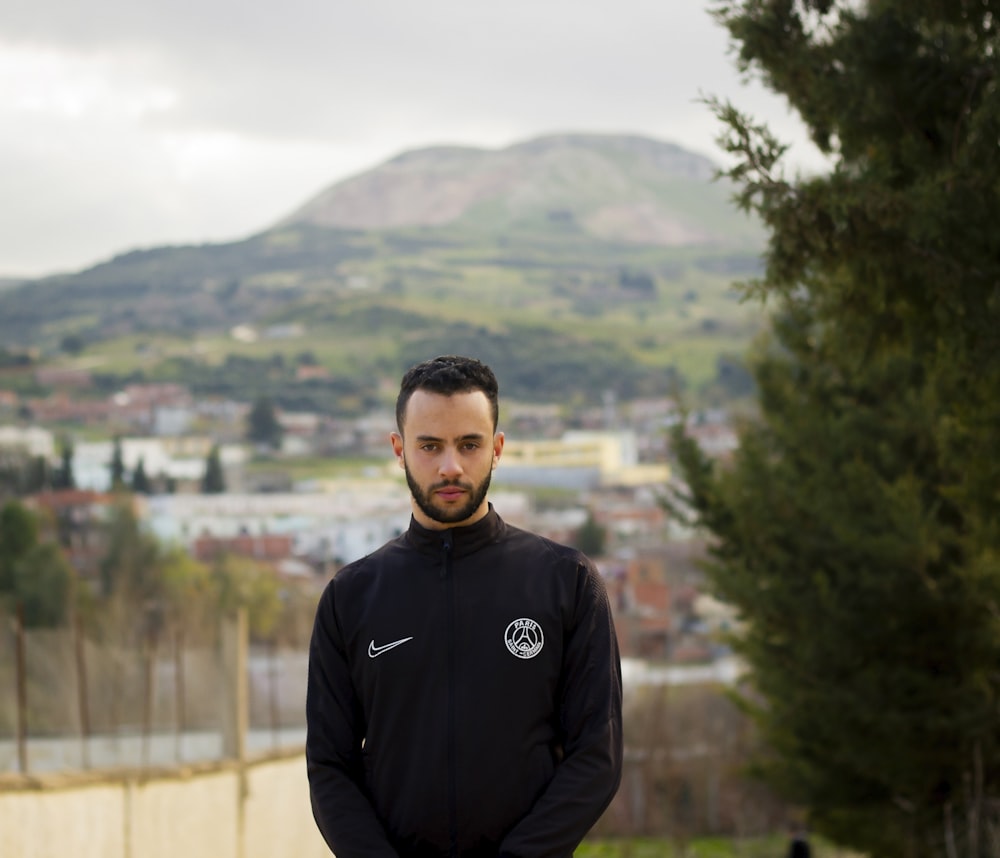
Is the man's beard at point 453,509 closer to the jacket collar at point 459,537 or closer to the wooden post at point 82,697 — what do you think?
the jacket collar at point 459,537

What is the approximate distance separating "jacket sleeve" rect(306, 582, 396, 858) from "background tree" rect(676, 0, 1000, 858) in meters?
2.51

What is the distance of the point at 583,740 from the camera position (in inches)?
93.7

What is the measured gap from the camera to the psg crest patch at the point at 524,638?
93.9 inches

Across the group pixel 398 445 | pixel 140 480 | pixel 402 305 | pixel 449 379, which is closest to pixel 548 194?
pixel 402 305

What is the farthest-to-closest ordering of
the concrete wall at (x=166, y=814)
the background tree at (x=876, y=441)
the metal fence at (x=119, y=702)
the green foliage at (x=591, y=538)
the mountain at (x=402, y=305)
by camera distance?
the mountain at (x=402, y=305)
the green foliage at (x=591, y=538)
the metal fence at (x=119, y=702)
the concrete wall at (x=166, y=814)
the background tree at (x=876, y=441)

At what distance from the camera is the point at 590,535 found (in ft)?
219

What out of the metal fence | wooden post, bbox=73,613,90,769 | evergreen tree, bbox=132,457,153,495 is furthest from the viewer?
evergreen tree, bbox=132,457,153,495

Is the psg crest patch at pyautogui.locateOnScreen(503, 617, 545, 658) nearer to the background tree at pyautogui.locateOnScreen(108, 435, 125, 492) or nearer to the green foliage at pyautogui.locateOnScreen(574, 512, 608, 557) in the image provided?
the green foliage at pyautogui.locateOnScreen(574, 512, 608, 557)

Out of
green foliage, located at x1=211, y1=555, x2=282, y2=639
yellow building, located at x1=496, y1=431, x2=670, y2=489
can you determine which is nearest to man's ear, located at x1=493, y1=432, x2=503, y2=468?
green foliage, located at x1=211, y1=555, x2=282, y2=639

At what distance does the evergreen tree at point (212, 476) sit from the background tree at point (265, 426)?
3.93 metres

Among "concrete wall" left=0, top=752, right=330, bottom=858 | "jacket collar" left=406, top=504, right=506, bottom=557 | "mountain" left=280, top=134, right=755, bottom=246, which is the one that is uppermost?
"mountain" left=280, top=134, right=755, bottom=246

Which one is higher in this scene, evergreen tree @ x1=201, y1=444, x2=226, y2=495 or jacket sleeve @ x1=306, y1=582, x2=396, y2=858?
jacket sleeve @ x1=306, y1=582, x2=396, y2=858

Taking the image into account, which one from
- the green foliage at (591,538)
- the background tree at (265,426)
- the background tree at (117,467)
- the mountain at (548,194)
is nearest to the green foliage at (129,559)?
the background tree at (117,467)

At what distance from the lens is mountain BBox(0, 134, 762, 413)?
90.2 m
